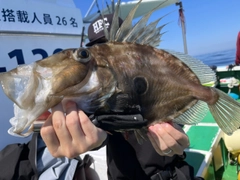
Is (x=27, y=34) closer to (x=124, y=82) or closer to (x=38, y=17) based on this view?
(x=38, y=17)

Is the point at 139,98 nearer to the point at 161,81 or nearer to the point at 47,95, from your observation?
the point at 161,81

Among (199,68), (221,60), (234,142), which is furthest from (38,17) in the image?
(221,60)

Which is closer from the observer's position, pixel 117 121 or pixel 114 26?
pixel 117 121

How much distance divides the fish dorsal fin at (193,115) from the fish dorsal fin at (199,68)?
162 millimetres

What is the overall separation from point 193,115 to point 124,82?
0.56m

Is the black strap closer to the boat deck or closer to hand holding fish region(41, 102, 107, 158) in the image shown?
the boat deck

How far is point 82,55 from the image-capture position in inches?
41.7

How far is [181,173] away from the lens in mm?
1758

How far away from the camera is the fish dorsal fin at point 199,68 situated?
1369 millimetres

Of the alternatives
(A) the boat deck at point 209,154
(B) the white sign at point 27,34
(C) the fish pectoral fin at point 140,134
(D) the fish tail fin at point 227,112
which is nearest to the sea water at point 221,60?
(A) the boat deck at point 209,154

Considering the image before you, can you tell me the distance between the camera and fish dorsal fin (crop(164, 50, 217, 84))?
4.49 feet

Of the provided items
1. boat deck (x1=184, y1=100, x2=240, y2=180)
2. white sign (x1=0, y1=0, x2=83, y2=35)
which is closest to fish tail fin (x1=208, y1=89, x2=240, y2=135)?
boat deck (x1=184, y1=100, x2=240, y2=180)

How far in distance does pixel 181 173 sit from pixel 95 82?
3.91ft

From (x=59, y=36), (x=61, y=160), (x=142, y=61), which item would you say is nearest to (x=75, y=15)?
(x=59, y=36)
